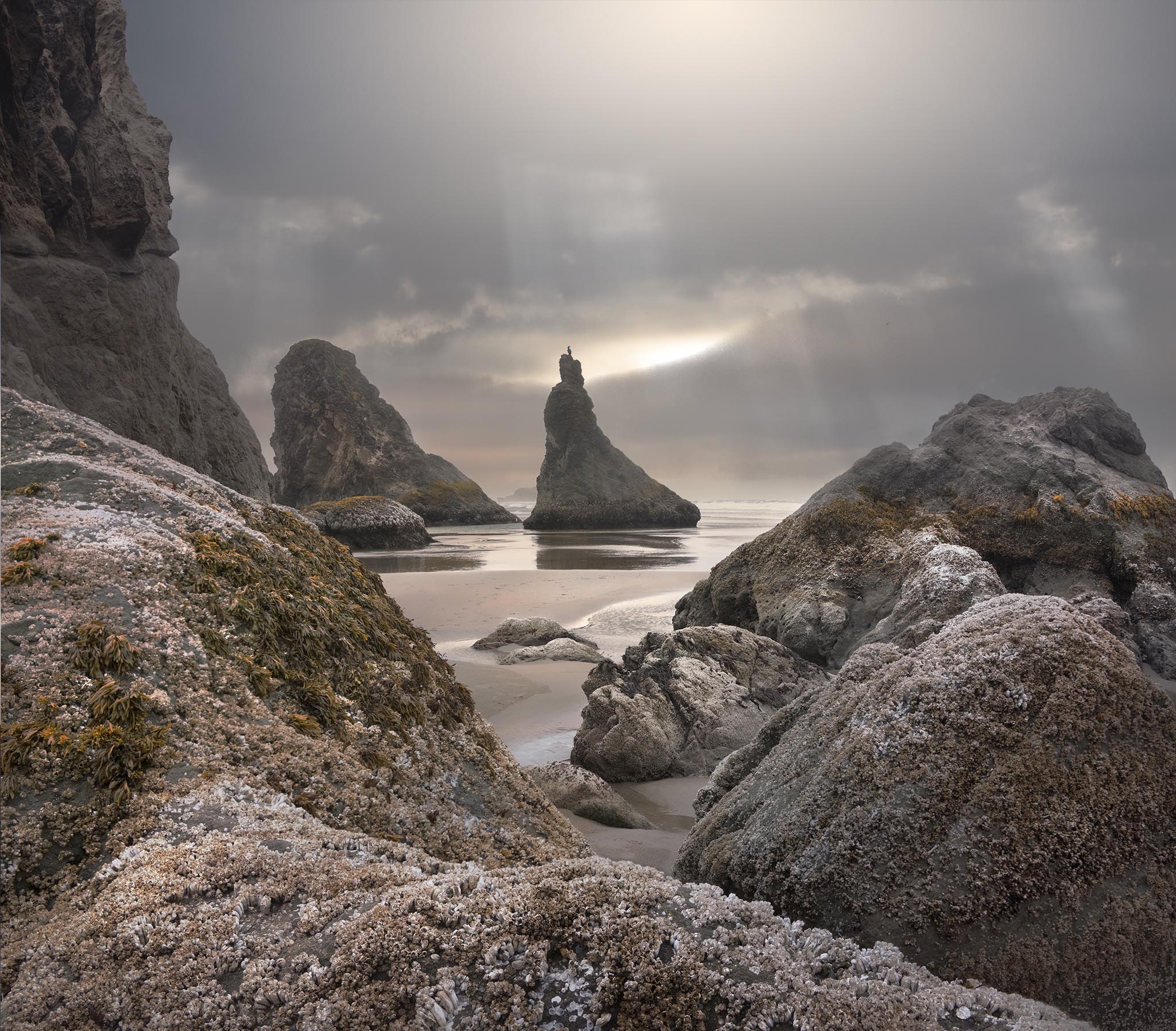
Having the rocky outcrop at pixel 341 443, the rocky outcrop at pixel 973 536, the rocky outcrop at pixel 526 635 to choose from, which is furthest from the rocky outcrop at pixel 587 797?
the rocky outcrop at pixel 341 443

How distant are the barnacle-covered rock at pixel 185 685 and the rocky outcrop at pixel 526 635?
23.5 feet

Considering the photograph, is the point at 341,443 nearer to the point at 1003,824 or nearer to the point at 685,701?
the point at 685,701

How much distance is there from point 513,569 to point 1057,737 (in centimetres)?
2205

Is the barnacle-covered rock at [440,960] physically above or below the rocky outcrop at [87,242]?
below

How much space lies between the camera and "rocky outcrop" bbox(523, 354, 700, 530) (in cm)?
6378

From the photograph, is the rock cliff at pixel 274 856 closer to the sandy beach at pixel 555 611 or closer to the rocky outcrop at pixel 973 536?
the sandy beach at pixel 555 611

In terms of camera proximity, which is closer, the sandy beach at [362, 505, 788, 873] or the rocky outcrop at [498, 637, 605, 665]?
the sandy beach at [362, 505, 788, 873]

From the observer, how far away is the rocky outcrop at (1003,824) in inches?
90.3

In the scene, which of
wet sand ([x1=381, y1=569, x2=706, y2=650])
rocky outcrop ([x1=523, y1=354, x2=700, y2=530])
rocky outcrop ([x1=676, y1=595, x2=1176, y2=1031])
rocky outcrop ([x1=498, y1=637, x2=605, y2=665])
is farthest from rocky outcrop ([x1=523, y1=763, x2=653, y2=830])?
rocky outcrop ([x1=523, y1=354, x2=700, y2=530])

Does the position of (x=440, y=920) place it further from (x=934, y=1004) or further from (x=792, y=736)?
(x=792, y=736)

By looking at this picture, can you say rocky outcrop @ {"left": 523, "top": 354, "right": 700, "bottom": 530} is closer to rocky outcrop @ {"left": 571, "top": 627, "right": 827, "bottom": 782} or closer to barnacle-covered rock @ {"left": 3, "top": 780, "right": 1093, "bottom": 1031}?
rocky outcrop @ {"left": 571, "top": 627, "right": 827, "bottom": 782}

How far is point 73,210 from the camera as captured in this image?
49.1ft

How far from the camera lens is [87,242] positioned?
619 inches

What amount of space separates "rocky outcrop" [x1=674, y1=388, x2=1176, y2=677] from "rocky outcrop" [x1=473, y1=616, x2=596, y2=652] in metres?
2.46
